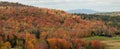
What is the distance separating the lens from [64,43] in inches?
6147

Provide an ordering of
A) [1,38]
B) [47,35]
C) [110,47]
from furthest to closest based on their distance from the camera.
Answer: [47,35] < [1,38] < [110,47]

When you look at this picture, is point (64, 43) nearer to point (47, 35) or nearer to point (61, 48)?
point (61, 48)

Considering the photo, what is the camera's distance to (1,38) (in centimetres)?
16350

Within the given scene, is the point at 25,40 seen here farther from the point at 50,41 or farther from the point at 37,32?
the point at 37,32

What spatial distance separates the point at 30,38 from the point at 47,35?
25230 millimetres

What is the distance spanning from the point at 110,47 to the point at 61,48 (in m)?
20.8

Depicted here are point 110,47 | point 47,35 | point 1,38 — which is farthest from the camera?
point 47,35

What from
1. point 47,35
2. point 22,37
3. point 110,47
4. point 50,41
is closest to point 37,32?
point 47,35

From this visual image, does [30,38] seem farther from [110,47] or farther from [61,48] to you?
[110,47]

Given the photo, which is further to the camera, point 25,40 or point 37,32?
point 37,32

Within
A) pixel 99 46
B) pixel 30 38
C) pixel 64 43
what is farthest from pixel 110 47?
pixel 30 38

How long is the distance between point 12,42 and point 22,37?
8077 millimetres

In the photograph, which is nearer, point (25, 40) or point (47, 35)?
point (25, 40)

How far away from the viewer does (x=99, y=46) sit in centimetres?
15512
